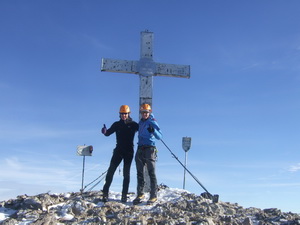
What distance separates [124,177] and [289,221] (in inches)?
153

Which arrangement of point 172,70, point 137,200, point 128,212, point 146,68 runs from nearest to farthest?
point 128,212 → point 137,200 → point 146,68 → point 172,70

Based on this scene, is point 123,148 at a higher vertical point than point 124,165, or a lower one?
higher

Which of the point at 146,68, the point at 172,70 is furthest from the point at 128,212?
the point at 172,70

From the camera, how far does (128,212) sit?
7.81m

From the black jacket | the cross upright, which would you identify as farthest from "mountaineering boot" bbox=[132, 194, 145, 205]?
the cross upright

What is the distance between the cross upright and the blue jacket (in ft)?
6.49

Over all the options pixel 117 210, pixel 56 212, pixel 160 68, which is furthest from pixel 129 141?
pixel 160 68

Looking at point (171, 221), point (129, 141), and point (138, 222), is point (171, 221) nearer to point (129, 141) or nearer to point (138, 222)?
point (138, 222)

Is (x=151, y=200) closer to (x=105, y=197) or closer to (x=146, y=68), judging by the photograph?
(x=105, y=197)

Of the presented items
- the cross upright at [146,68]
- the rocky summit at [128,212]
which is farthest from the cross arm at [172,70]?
the rocky summit at [128,212]

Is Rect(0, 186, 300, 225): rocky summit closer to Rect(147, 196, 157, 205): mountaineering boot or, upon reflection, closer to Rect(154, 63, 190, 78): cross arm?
Rect(147, 196, 157, 205): mountaineering boot

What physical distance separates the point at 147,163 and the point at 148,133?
731 mm

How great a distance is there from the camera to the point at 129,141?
9.08 meters

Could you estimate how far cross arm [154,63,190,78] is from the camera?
37.4 ft
